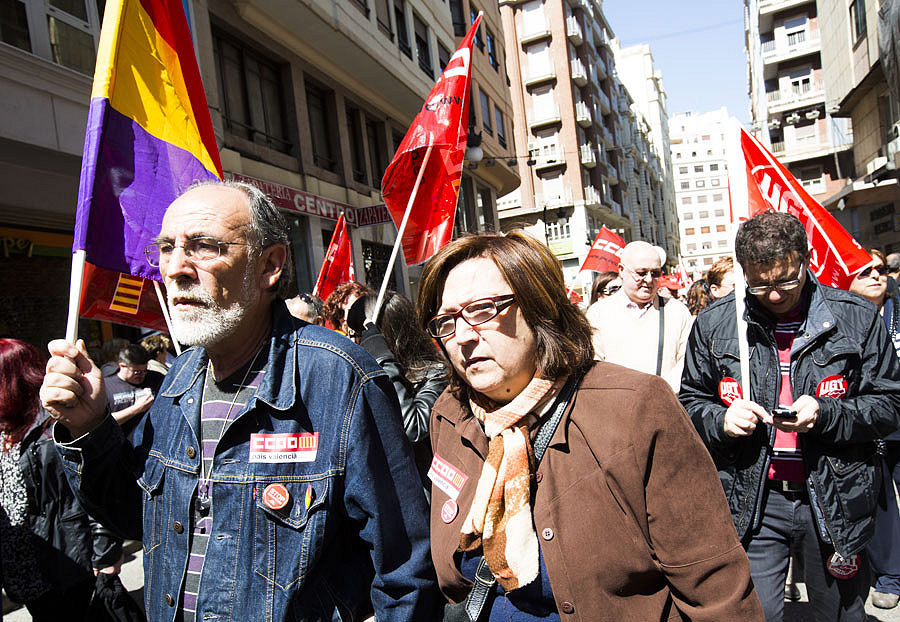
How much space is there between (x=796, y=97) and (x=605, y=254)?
1209 inches

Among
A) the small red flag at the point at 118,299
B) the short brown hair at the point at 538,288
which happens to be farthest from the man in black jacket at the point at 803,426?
the small red flag at the point at 118,299

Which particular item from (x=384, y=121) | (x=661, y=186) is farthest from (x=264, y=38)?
(x=661, y=186)

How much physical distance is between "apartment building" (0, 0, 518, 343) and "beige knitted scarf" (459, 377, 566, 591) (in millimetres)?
7088

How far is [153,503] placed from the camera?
6.50 feet

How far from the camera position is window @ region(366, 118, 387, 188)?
16127mm

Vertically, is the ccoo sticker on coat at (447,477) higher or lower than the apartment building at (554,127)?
lower

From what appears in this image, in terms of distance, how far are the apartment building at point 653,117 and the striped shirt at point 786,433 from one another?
7357 centimetres

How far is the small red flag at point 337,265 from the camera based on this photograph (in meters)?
6.67

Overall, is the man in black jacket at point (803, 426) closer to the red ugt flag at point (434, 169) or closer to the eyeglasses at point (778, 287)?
the eyeglasses at point (778, 287)

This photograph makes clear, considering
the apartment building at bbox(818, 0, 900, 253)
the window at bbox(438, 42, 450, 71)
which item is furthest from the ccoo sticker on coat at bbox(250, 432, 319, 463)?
the apartment building at bbox(818, 0, 900, 253)

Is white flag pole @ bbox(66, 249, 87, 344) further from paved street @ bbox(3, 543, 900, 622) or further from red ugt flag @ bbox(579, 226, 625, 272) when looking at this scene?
red ugt flag @ bbox(579, 226, 625, 272)

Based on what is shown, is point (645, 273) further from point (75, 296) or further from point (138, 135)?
point (75, 296)

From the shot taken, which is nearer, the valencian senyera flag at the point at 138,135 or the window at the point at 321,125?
the valencian senyera flag at the point at 138,135

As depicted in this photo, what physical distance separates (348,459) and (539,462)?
1.82 feet
